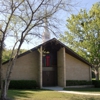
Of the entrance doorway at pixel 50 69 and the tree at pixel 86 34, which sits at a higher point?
the tree at pixel 86 34

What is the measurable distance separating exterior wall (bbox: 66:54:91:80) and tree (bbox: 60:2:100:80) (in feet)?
11.4

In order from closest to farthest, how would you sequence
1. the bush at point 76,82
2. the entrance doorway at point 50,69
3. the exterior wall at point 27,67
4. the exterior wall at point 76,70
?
the exterior wall at point 27,67 < the bush at point 76,82 < the entrance doorway at point 50,69 < the exterior wall at point 76,70

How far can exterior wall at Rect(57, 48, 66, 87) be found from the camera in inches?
1072

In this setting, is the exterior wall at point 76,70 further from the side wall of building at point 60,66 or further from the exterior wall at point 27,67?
the exterior wall at point 27,67

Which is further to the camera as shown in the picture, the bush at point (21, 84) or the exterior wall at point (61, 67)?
the exterior wall at point (61, 67)

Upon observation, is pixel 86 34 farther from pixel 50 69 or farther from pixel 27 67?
pixel 27 67

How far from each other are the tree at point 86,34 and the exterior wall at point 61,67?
4.00m

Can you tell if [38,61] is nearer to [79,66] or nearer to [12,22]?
[79,66]

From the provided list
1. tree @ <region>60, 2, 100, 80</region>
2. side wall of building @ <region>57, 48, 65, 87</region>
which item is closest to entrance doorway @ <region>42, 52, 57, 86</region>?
side wall of building @ <region>57, 48, 65, 87</region>

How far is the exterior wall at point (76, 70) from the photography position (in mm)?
29252

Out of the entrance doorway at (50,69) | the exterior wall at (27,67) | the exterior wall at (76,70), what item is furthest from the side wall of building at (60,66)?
the exterior wall at (27,67)

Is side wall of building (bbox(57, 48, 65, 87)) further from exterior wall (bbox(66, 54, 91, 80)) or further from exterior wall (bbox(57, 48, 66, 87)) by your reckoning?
exterior wall (bbox(66, 54, 91, 80))

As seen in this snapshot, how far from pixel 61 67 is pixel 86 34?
7.97 m

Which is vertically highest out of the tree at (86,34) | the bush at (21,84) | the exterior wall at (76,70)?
the tree at (86,34)
